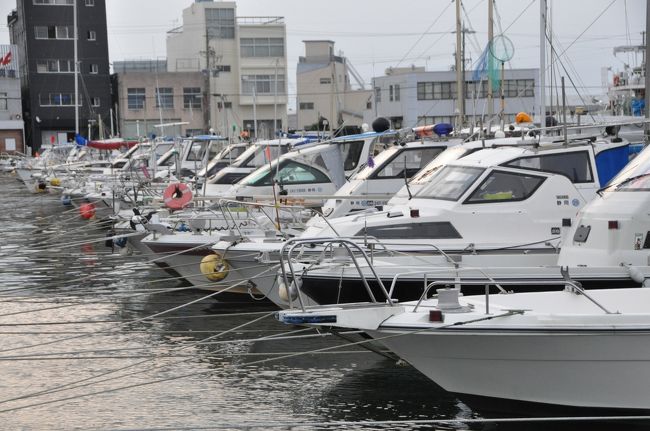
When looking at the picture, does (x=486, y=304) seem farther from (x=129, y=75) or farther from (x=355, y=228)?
(x=129, y=75)

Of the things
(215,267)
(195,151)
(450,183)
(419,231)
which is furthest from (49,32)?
(419,231)

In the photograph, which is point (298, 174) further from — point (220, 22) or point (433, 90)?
point (220, 22)

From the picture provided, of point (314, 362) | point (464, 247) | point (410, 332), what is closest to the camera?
point (410, 332)

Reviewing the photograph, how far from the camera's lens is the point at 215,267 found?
15539mm

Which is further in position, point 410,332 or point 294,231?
point 294,231

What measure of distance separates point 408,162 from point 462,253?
6.45 m

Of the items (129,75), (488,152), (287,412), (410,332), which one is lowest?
(287,412)

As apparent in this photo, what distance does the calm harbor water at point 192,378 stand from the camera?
1070 centimetres

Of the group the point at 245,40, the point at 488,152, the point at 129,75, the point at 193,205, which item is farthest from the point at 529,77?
the point at 488,152

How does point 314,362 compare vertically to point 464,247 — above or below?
below

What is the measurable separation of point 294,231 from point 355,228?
2.62 m

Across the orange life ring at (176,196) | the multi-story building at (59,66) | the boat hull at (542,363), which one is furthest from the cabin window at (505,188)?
the multi-story building at (59,66)

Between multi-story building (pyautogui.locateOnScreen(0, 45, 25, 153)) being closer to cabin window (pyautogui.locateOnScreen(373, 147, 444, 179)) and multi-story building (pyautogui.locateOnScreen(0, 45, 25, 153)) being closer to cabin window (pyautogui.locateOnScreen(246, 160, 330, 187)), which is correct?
cabin window (pyautogui.locateOnScreen(246, 160, 330, 187))

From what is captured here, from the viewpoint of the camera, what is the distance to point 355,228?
15055 mm
